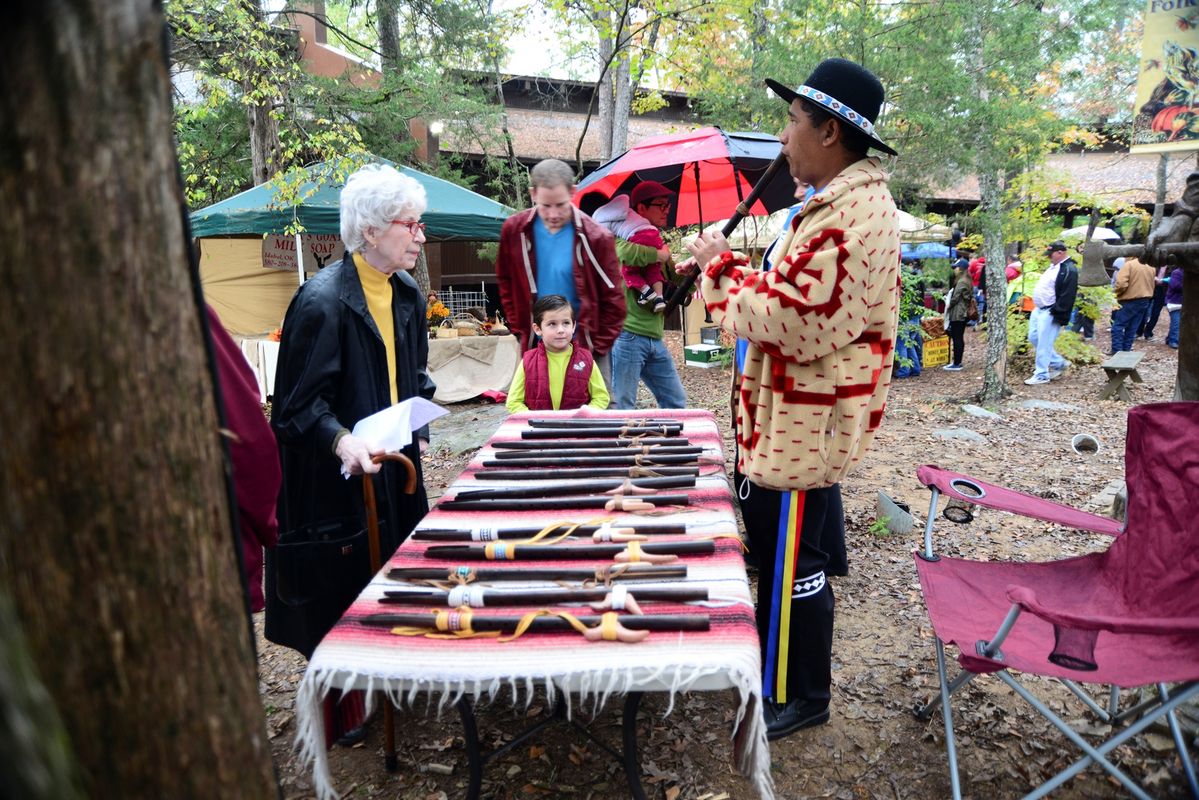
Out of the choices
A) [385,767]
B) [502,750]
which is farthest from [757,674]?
[385,767]

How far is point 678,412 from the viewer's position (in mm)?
3543

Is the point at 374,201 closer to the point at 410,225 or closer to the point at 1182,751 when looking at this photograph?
the point at 410,225

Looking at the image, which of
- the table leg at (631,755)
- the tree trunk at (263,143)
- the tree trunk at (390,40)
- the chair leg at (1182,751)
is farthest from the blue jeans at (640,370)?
the tree trunk at (390,40)

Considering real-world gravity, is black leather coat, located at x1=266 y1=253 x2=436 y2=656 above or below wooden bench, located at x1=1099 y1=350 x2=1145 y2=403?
above

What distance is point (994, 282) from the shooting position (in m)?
8.12

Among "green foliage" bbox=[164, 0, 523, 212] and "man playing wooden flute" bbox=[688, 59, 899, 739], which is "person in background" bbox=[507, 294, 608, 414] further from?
"green foliage" bbox=[164, 0, 523, 212]

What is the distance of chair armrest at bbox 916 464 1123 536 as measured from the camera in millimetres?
2412

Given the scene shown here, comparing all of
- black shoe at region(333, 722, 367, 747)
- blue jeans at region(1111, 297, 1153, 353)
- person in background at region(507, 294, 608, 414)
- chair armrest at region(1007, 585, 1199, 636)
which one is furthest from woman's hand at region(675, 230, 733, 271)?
blue jeans at region(1111, 297, 1153, 353)

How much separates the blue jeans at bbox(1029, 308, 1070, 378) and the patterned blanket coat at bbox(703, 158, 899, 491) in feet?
27.4

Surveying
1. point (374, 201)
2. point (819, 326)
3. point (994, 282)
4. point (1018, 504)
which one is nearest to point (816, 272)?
point (819, 326)

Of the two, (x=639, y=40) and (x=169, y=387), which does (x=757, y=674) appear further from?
(x=639, y=40)

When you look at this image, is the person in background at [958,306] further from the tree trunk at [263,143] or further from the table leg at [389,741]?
the table leg at [389,741]

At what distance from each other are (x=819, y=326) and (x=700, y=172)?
14.6 feet

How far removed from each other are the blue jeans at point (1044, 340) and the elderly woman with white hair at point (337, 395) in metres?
9.10
